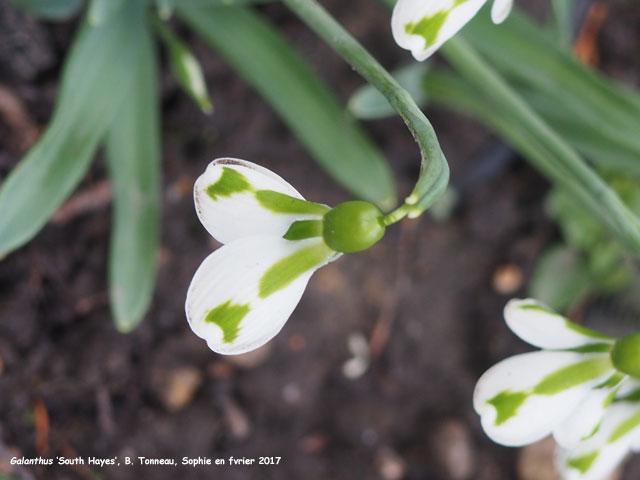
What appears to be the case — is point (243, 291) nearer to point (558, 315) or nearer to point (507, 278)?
point (558, 315)

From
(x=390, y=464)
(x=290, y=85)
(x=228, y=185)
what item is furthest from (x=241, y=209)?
(x=390, y=464)

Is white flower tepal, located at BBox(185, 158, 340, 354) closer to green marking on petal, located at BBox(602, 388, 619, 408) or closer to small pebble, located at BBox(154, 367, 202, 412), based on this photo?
green marking on petal, located at BBox(602, 388, 619, 408)

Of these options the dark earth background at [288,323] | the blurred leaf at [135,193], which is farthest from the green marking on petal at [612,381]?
the dark earth background at [288,323]

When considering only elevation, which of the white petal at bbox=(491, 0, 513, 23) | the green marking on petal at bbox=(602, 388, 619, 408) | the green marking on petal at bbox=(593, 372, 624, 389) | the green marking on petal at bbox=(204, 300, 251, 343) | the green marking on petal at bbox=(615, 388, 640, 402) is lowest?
the green marking on petal at bbox=(204, 300, 251, 343)

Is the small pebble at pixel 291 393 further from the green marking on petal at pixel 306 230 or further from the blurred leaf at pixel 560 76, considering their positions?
the green marking on petal at pixel 306 230

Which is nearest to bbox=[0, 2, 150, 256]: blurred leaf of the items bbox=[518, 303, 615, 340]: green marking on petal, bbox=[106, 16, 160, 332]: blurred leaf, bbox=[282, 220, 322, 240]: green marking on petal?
bbox=[106, 16, 160, 332]: blurred leaf
